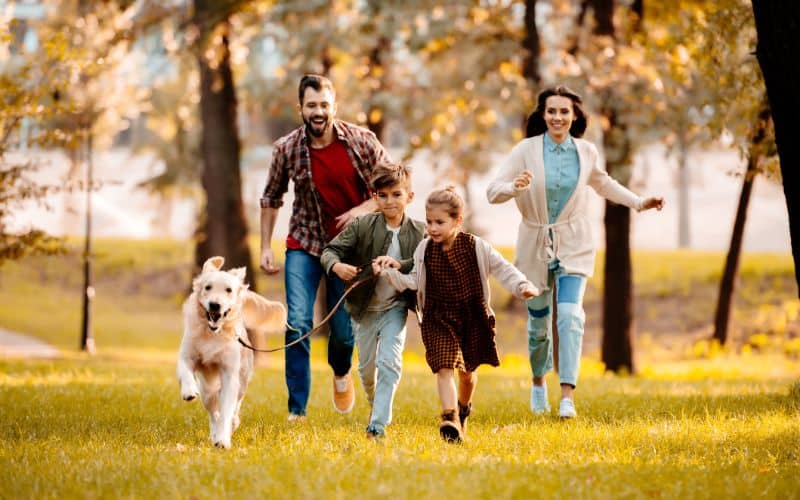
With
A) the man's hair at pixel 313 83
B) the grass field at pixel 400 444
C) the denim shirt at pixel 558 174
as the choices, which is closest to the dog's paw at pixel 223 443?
the grass field at pixel 400 444

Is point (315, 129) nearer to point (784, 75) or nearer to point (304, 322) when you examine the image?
point (304, 322)

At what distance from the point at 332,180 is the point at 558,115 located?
1878mm

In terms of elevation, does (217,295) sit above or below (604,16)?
below

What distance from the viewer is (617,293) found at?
58.0 feet

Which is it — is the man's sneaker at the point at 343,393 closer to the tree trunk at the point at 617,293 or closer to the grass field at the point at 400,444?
the grass field at the point at 400,444

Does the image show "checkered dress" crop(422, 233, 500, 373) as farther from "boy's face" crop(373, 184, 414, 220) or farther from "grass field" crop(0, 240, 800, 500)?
"grass field" crop(0, 240, 800, 500)

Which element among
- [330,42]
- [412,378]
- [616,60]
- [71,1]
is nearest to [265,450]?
[412,378]

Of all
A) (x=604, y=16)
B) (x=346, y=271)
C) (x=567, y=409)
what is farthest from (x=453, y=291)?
(x=604, y=16)

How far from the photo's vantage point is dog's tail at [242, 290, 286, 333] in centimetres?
755

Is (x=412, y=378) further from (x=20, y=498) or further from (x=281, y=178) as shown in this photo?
Answer: (x=20, y=498)

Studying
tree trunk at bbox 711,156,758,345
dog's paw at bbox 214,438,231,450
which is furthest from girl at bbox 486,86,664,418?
tree trunk at bbox 711,156,758,345

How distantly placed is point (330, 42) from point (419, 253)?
14.7m

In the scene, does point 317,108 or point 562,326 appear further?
point 562,326

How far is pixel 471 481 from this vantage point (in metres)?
5.67
